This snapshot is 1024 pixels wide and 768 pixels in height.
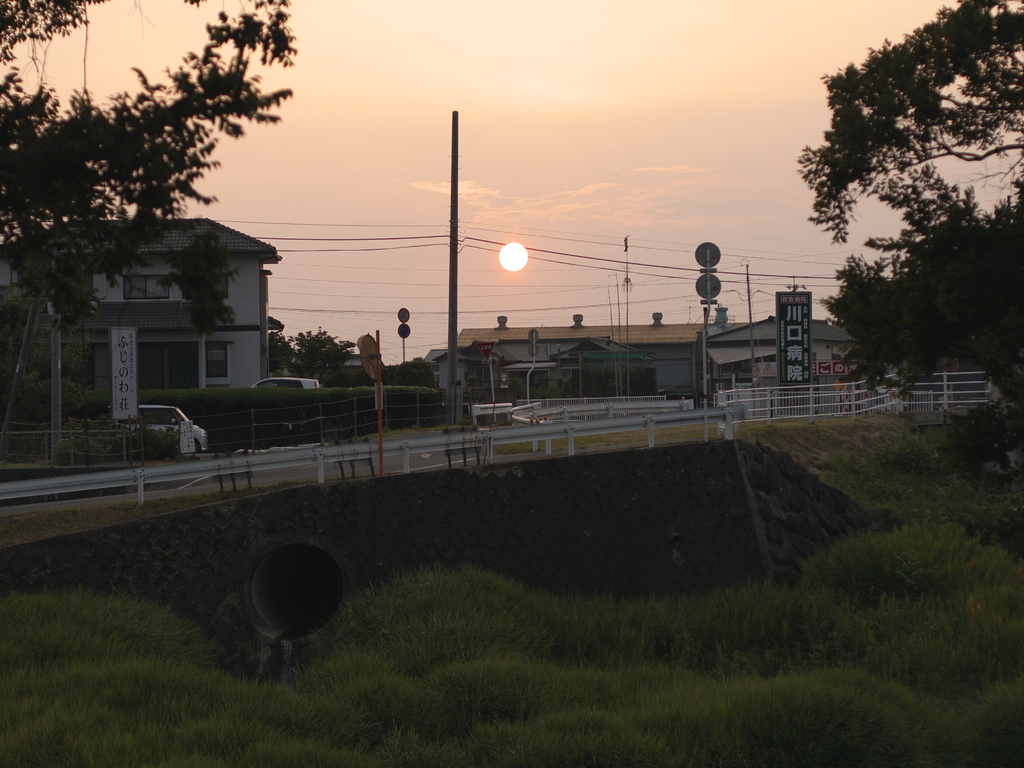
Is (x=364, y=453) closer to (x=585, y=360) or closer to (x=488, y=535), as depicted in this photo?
(x=488, y=535)

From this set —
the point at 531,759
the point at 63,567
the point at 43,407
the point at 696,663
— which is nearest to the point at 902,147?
the point at 696,663

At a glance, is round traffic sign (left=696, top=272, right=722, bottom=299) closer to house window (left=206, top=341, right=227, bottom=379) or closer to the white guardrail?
the white guardrail

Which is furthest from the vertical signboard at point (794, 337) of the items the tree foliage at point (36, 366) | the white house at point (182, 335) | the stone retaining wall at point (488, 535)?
A: the tree foliage at point (36, 366)

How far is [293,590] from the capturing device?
15.9m

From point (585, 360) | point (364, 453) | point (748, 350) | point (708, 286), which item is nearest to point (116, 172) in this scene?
point (364, 453)

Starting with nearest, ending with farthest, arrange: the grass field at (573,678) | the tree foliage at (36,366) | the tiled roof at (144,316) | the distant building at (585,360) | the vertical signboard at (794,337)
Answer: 1. the grass field at (573,678)
2. the vertical signboard at (794,337)
3. the tree foliage at (36,366)
4. the tiled roof at (144,316)
5. the distant building at (585,360)

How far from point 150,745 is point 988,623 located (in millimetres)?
9328

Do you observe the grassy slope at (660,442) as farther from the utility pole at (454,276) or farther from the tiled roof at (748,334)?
the tiled roof at (748,334)

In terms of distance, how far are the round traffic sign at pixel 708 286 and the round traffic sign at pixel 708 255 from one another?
302 millimetres

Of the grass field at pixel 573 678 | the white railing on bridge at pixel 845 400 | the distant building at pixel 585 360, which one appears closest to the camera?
the grass field at pixel 573 678

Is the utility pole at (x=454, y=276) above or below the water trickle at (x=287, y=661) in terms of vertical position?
above

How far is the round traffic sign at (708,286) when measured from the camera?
17.6m

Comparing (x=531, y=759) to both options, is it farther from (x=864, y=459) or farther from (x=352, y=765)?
(x=864, y=459)

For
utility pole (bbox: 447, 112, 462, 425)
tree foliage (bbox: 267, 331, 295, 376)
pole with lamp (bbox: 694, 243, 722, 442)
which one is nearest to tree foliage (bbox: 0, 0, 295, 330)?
pole with lamp (bbox: 694, 243, 722, 442)
